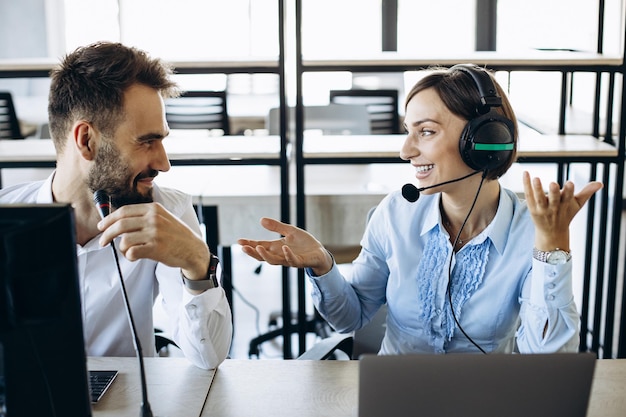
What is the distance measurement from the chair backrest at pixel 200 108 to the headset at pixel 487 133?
272 centimetres

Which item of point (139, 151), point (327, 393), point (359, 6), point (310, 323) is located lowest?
point (310, 323)

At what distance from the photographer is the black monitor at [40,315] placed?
84 centimetres

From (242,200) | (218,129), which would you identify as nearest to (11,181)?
(218,129)

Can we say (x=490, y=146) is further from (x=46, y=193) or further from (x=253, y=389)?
Answer: (x=46, y=193)

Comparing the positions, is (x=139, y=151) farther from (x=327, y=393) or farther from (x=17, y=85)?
(x=17, y=85)

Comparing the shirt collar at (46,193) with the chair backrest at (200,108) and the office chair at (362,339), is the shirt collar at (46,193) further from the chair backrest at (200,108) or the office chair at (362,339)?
the chair backrest at (200,108)

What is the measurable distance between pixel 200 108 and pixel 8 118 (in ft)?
3.94

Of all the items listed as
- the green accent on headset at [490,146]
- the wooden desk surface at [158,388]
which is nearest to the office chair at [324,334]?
the wooden desk surface at [158,388]

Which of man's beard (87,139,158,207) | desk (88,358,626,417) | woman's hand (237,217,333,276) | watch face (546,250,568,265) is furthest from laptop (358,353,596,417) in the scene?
man's beard (87,139,158,207)

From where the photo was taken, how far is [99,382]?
1.32 meters

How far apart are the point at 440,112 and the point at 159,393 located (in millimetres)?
842

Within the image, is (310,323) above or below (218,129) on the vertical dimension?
below

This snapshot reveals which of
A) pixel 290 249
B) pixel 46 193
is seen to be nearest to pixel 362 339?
pixel 290 249

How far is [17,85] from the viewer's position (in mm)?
5863
